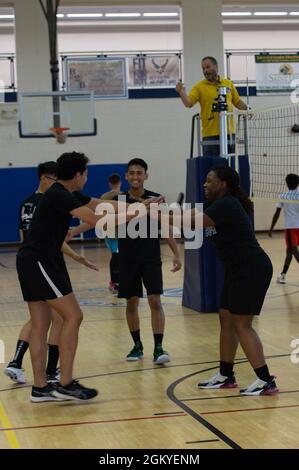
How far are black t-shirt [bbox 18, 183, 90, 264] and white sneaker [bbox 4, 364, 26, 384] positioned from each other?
1.27 meters

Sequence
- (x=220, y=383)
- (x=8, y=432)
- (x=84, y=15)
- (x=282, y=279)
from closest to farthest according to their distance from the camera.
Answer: (x=8, y=432), (x=220, y=383), (x=282, y=279), (x=84, y=15)

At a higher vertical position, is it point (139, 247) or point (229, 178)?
point (229, 178)

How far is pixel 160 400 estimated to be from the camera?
6.80m

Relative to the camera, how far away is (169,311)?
11695 mm

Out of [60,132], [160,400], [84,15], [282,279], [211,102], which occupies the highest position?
[84,15]

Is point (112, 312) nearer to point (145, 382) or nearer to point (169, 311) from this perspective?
point (169, 311)

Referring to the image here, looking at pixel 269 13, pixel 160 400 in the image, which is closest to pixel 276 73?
pixel 269 13

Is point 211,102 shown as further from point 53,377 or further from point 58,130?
point 58,130

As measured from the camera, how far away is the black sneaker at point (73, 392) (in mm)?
6741

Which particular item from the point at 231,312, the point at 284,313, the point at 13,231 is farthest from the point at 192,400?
the point at 13,231

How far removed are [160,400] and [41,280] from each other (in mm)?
1351

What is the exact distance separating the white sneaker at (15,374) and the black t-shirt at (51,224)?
1.27 meters

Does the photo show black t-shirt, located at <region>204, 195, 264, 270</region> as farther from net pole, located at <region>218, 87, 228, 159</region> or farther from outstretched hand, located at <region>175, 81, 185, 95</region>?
outstretched hand, located at <region>175, 81, 185, 95</region>
